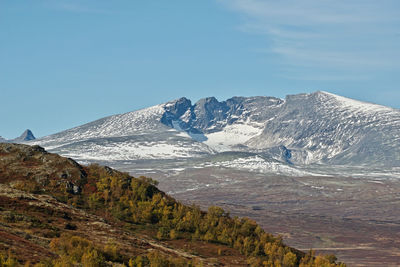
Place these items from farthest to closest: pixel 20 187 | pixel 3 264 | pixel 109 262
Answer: pixel 20 187, pixel 109 262, pixel 3 264

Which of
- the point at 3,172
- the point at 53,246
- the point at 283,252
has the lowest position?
the point at 283,252

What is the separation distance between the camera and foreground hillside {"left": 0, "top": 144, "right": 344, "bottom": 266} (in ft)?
162

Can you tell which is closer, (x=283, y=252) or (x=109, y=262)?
(x=109, y=262)

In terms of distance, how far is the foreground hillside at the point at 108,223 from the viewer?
49.2m

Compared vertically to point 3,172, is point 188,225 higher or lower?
lower

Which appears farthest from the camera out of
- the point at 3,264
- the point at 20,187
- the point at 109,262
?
the point at 20,187

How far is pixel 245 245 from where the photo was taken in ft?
235

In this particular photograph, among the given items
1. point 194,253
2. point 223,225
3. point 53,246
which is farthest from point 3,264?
point 223,225

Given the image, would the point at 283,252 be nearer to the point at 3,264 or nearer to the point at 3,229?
the point at 3,229

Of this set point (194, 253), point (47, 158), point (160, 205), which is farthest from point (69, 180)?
point (194, 253)

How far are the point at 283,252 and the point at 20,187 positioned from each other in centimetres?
3133

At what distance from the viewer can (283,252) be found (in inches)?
2889

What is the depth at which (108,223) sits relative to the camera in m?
64.9

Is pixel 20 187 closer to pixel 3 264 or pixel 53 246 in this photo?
pixel 53 246
